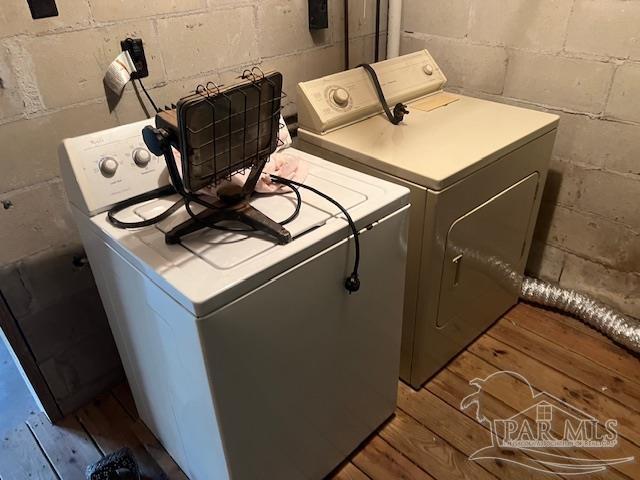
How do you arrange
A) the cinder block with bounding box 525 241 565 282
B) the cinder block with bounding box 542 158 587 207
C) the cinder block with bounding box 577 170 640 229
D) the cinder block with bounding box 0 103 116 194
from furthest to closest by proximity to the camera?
the cinder block with bounding box 525 241 565 282
the cinder block with bounding box 542 158 587 207
the cinder block with bounding box 577 170 640 229
the cinder block with bounding box 0 103 116 194

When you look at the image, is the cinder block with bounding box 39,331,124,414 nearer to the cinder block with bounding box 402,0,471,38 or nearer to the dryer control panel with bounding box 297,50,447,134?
the dryer control panel with bounding box 297,50,447,134

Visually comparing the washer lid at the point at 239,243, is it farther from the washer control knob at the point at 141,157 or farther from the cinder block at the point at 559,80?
the cinder block at the point at 559,80

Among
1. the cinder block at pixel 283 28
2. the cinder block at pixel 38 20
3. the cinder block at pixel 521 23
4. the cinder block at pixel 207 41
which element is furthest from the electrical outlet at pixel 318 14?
the cinder block at pixel 38 20

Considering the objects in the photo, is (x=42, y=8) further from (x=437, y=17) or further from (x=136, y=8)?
(x=437, y=17)

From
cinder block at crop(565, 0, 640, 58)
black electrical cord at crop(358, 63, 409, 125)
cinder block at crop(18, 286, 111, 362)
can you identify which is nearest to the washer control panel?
cinder block at crop(18, 286, 111, 362)

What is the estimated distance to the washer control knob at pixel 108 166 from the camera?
1.22 m

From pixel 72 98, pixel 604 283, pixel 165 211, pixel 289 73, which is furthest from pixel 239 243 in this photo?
pixel 604 283

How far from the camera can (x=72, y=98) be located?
1.43 metres

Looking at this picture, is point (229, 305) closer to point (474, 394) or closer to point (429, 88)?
point (474, 394)

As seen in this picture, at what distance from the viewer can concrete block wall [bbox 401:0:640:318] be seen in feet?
5.66

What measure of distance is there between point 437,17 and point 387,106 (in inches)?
23.6

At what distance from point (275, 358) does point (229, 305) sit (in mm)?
229

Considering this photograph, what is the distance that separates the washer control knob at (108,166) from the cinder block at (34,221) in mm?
368
